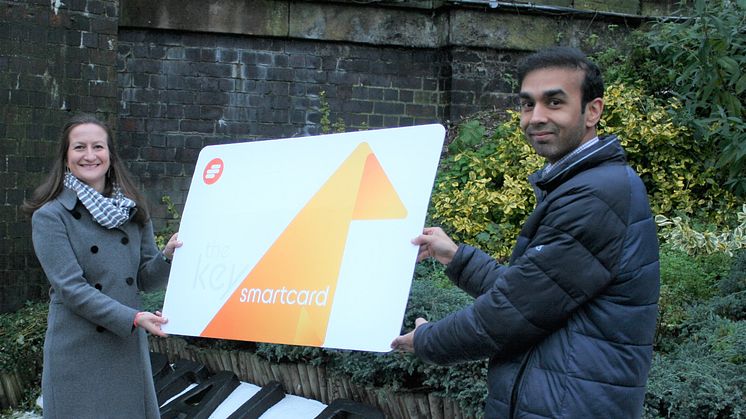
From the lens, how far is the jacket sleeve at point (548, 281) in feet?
7.93

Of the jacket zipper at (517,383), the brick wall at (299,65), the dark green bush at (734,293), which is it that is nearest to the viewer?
the jacket zipper at (517,383)

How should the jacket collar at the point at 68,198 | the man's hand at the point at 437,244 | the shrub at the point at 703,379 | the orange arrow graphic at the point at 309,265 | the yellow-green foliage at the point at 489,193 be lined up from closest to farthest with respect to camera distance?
the man's hand at the point at 437,244 → the orange arrow graphic at the point at 309,265 → the shrub at the point at 703,379 → the jacket collar at the point at 68,198 → the yellow-green foliage at the point at 489,193

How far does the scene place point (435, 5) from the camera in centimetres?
1024

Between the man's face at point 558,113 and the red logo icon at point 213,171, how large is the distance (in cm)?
195

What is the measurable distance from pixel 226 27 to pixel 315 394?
231 inches

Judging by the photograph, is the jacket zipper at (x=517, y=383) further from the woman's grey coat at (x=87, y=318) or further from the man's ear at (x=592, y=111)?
the woman's grey coat at (x=87, y=318)

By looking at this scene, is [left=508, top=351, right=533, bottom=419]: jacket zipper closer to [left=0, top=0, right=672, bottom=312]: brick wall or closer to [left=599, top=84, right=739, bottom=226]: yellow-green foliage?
[left=599, top=84, right=739, bottom=226]: yellow-green foliage

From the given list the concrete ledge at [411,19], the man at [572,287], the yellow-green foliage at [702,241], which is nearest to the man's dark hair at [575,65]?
the man at [572,287]

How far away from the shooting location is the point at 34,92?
8.87 meters

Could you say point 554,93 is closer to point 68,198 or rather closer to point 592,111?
point 592,111

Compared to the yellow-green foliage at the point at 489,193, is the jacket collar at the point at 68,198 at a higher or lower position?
higher

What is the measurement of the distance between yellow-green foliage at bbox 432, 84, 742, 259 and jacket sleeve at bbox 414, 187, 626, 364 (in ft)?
14.5

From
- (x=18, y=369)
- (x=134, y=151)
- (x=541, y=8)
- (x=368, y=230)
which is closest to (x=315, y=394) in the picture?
(x=368, y=230)

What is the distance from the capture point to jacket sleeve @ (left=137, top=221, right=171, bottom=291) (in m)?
4.01
